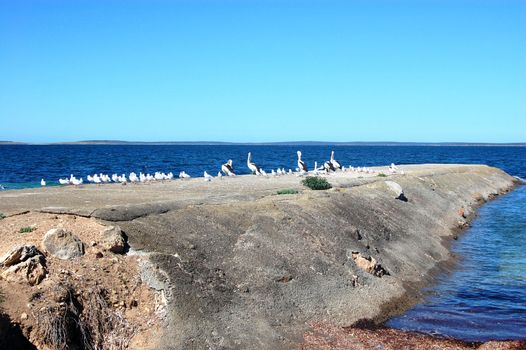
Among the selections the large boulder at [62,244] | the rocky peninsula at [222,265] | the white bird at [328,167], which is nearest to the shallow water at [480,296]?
the rocky peninsula at [222,265]

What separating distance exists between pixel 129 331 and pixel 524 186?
2391 inches

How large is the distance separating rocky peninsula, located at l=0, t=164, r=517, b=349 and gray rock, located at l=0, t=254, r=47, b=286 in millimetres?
69

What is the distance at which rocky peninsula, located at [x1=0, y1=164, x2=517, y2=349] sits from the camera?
1305cm

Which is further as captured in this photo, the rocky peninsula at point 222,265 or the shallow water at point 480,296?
the shallow water at point 480,296

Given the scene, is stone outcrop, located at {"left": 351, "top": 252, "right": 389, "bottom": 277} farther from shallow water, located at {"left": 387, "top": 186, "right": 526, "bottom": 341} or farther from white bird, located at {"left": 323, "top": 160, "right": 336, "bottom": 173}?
white bird, located at {"left": 323, "top": 160, "right": 336, "bottom": 173}

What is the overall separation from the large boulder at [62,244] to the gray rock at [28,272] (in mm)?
741

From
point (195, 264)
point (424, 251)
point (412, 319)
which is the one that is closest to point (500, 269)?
point (424, 251)

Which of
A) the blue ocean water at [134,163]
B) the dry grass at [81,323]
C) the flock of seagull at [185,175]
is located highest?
the flock of seagull at [185,175]

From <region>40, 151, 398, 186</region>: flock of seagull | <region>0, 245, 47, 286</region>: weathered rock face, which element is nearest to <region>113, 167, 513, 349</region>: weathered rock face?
<region>0, 245, 47, 286</region>: weathered rock face

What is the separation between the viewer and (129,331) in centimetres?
1262

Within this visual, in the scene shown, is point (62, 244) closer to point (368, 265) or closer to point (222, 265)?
point (222, 265)

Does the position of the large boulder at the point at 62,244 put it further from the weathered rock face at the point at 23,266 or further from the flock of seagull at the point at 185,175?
the flock of seagull at the point at 185,175

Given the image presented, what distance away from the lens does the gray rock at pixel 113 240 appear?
14.3 metres

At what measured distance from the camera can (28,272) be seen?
12383 millimetres
